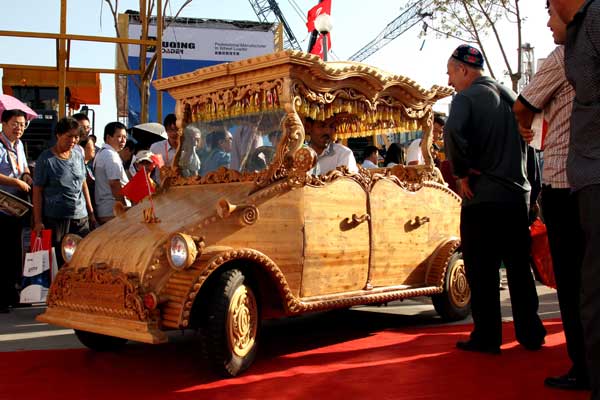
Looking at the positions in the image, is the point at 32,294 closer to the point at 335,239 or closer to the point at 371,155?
the point at 335,239

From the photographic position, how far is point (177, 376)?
401 cm

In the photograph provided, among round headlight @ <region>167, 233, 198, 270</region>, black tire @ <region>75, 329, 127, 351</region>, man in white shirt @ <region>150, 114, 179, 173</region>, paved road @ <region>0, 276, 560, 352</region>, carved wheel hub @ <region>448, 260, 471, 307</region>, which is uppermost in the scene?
man in white shirt @ <region>150, 114, 179, 173</region>

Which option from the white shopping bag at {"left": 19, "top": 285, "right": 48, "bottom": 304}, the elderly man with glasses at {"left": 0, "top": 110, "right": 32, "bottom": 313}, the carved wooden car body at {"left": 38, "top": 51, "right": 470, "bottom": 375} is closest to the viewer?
the carved wooden car body at {"left": 38, "top": 51, "right": 470, "bottom": 375}

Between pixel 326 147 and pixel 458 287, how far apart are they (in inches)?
66.8

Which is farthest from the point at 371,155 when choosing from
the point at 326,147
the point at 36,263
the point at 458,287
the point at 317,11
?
the point at 36,263

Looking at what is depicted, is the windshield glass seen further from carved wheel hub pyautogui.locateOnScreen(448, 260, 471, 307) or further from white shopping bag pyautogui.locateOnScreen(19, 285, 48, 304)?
carved wheel hub pyautogui.locateOnScreen(448, 260, 471, 307)

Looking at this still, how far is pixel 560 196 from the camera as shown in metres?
3.50

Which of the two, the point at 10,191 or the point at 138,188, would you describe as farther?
the point at 10,191

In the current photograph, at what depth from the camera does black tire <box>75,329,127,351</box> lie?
4.58m

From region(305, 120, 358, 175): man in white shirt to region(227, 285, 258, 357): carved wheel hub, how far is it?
198cm

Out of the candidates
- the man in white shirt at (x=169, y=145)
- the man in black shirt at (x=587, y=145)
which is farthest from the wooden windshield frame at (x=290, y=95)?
the man in black shirt at (x=587, y=145)

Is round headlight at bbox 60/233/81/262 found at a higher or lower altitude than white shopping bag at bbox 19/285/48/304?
higher

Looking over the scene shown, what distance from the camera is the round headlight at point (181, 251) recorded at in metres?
3.74

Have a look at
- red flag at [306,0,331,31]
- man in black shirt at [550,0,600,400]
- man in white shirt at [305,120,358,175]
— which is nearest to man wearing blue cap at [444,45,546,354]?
man in white shirt at [305,120,358,175]
